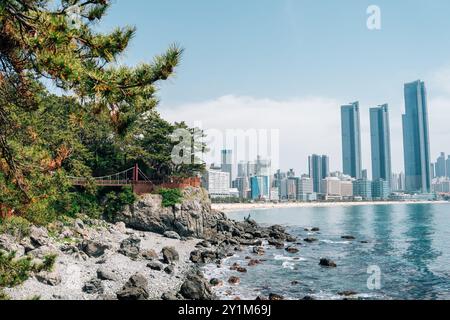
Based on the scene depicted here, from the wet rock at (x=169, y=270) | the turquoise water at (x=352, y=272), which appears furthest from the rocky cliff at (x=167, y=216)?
the wet rock at (x=169, y=270)

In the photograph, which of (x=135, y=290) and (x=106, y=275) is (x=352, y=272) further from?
(x=106, y=275)

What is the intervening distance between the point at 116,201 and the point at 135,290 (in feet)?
63.5

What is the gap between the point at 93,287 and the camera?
14.0 m

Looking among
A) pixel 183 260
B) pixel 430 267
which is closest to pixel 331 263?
pixel 430 267

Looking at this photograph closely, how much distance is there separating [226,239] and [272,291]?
15.3 m

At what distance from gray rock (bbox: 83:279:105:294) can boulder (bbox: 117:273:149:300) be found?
2.76ft

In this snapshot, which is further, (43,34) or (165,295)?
(165,295)

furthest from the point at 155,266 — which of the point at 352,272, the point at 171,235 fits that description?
the point at 352,272

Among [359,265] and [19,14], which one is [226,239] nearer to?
[359,265]

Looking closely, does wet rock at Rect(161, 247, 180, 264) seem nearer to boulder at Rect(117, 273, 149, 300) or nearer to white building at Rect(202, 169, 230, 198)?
boulder at Rect(117, 273, 149, 300)

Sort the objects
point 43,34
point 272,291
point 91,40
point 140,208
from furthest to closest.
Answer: point 140,208
point 272,291
point 91,40
point 43,34

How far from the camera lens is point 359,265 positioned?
25.1m

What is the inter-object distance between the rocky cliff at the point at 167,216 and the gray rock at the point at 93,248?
12.5m

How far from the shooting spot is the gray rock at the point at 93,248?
19.3 metres
